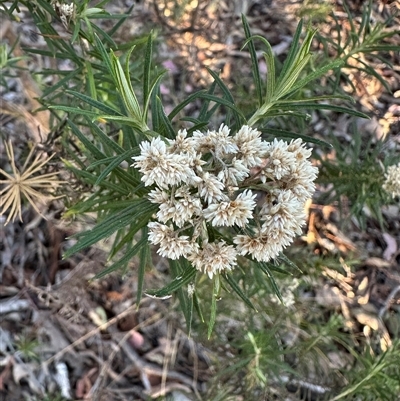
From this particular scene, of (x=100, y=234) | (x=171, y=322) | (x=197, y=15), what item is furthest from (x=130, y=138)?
(x=197, y=15)

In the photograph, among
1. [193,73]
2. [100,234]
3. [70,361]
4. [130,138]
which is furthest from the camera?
[193,73]

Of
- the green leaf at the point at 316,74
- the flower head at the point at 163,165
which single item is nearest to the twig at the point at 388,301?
the green leaf at the point at 316,74

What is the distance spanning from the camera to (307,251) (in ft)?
11.1

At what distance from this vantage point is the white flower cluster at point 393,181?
2106 millimetres

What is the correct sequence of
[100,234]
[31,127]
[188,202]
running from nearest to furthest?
[188,202] → [100,234] → [31,127]

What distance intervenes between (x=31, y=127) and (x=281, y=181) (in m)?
1.90

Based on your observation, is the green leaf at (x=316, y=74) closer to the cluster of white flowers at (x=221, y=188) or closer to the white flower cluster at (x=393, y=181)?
the cluster of white flowers at (x=221, y=188)

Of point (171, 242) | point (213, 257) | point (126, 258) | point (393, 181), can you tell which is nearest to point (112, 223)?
point (126, 258)

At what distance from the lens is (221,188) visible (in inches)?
51.1

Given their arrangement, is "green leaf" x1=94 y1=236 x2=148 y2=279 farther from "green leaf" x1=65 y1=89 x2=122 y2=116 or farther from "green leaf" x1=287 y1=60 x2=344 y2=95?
"green leaf" x1=287 y1=60 x2=344 y2=95

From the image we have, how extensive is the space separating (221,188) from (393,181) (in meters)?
1.15

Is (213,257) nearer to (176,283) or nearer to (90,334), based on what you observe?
(176,283)

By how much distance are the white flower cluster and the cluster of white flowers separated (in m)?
0.91

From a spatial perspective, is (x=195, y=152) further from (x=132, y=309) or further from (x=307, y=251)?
(x=132, y=309)
